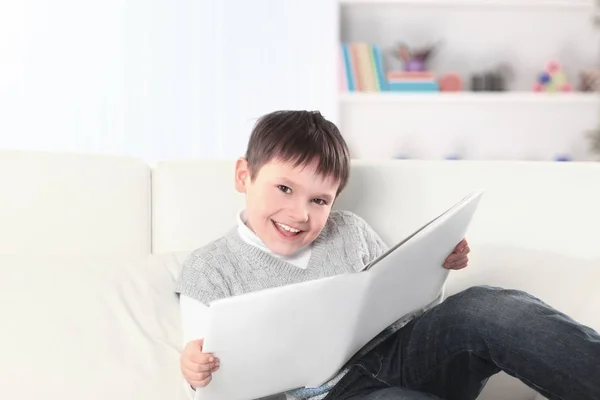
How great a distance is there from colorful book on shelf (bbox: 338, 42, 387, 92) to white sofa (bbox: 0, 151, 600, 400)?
5.98 ft

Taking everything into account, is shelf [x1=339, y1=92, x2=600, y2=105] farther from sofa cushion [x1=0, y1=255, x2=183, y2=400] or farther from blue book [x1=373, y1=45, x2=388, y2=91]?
sofa cushion [x1=0, y1=255, x2=183, y2=400]

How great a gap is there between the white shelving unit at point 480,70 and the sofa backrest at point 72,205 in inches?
80.1

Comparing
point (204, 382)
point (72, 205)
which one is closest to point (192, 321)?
point (204, 382)

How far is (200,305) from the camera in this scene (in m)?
1.15

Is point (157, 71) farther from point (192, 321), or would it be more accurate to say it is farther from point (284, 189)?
point (192, 321)


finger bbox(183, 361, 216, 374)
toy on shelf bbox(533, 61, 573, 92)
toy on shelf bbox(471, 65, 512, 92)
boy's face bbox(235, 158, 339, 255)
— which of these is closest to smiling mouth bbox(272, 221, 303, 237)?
boy's face bbox(235, 158, 339, 255)

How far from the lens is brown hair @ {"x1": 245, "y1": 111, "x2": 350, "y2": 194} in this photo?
1.22m

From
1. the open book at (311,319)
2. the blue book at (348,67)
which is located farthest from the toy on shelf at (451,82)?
the open book at (311,319)

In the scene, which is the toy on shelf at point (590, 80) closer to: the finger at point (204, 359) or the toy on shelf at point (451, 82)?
the toy on shelf at point (451, 82)

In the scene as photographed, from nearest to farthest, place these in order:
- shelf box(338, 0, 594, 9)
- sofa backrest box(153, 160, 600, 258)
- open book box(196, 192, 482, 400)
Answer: open book box(196, 192, 482, 400) → sofa backrest box(153, 160, 600, 258) → shelf box(338, 0, 594, 9)

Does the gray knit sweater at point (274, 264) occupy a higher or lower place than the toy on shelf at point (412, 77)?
lower

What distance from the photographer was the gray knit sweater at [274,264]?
3.88ft

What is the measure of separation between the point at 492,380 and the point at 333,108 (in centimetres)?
206

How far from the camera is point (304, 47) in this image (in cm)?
326
